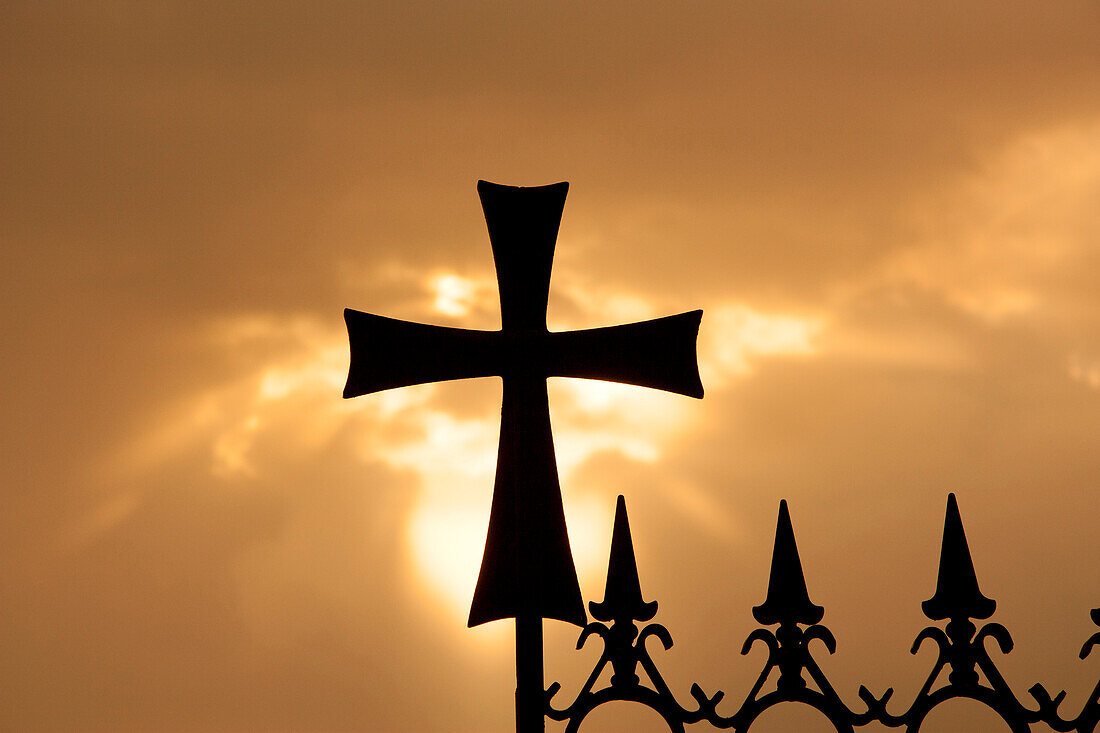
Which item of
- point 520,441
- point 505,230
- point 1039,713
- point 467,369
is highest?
point 505,230

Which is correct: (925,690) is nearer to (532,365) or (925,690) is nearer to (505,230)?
(532,365)

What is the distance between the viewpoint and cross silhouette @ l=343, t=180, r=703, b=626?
4.47 meters

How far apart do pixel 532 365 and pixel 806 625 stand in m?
1.45

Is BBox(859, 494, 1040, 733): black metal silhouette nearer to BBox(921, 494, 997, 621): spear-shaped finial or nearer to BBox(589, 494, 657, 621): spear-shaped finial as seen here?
BBox(921, 494, 997, 621): spear-shaped finial

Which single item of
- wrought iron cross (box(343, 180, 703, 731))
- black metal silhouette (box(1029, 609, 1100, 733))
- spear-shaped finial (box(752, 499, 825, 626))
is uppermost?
wrought iron cross (box(343, 180, 703, 731))

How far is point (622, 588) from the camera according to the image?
4.47 meters

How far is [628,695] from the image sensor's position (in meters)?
4.40

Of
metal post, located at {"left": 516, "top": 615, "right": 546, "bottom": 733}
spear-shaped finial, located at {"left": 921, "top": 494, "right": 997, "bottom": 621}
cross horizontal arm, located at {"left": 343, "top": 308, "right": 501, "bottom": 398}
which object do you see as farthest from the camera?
cross horizontal arm, located at {"left": 343, "top": 308, "right": 501, "bottom": 398}

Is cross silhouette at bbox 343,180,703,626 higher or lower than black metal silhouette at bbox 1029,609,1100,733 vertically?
higher

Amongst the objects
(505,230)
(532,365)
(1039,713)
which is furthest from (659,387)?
(1039,713)

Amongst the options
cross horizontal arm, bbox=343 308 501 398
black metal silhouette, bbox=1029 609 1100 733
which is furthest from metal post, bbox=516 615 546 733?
black metal silhouette, bbox=1029 609 1100 733

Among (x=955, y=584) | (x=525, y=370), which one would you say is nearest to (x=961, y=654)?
(x=955, y=584)

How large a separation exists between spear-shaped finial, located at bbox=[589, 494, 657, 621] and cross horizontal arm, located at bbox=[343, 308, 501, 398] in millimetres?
840

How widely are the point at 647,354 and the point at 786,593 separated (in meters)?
1.14
